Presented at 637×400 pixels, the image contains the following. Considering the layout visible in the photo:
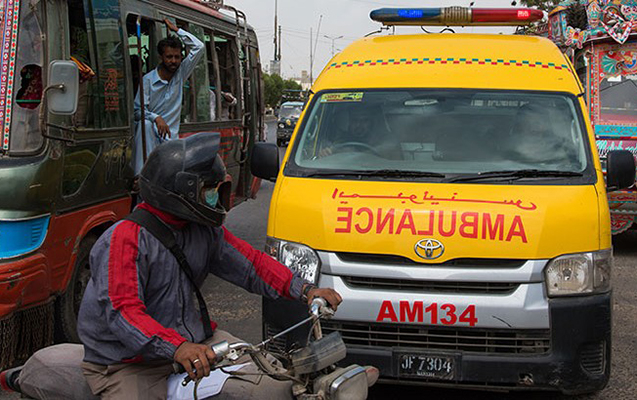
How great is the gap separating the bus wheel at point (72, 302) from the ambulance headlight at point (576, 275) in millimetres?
3033

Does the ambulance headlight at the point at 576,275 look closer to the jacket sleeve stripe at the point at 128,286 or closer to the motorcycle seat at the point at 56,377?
the jacket sleeve stripe at the point at 128,286

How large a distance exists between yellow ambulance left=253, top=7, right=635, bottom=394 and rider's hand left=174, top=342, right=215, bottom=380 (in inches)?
76.7

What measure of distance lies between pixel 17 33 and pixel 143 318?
10.5 feet

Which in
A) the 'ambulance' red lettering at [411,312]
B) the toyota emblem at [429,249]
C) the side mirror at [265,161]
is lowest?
the 'ambulance' red lettering at [411,312]

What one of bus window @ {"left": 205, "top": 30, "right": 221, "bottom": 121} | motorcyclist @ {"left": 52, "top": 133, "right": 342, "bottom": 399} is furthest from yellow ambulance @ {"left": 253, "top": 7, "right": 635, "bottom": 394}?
bus window @ {"left": 205, "top": 30, "right": 221, "bottom": 121}

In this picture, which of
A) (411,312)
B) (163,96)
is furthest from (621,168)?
(163,96)

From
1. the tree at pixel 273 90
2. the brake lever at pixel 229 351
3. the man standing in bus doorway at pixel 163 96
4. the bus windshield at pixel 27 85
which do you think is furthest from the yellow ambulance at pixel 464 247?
the tree at pixel 273 90

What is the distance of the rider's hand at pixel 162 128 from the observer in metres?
6.93

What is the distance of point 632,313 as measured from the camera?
7.14 metres

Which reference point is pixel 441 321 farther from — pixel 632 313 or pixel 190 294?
pixel 632 313

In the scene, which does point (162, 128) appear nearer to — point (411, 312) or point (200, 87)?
point (200, 87)

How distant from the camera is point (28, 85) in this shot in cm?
520

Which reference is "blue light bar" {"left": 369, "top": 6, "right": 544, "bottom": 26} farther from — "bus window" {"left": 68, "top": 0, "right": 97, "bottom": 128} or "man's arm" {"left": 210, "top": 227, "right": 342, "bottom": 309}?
"man's arm" {"left": 210, "top": 227, "right": 342, "bottom": 309}

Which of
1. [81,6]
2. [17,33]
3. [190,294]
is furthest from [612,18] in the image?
[190,294]
